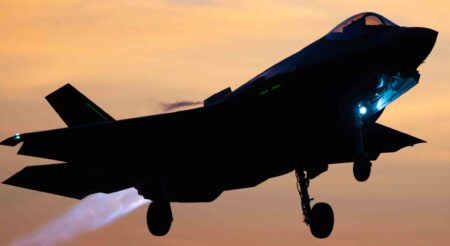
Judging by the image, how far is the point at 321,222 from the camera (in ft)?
86.5

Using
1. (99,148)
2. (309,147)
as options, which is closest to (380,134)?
(309,147)

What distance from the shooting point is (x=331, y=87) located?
22344mm

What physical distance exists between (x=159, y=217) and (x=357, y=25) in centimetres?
848

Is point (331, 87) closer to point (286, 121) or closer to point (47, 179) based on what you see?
point (286, 121)

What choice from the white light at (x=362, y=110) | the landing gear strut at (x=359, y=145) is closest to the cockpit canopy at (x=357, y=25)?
the white light at (x=362, y=110)

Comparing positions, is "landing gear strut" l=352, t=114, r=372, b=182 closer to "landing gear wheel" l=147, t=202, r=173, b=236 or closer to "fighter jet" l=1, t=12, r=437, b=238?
"fighter jet" l=1, t=12, r=437, b=238

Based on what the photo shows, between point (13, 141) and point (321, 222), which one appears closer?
point (13, 141)

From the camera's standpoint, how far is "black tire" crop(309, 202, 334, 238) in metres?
26.4

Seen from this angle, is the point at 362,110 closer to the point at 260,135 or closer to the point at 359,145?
the point at 359,145

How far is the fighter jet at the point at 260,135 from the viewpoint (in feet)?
72.5

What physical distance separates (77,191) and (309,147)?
7.74m

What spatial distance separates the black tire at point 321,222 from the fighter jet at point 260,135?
32 millimetres

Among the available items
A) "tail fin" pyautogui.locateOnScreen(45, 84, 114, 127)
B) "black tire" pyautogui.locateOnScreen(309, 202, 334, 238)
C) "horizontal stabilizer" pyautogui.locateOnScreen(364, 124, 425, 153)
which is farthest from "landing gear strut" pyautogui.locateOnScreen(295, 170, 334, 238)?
"tail fin" pyautogui.locateOnScreen(45, 84, 114, 127)

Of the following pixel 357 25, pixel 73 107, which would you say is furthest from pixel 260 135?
pixel 73 107
